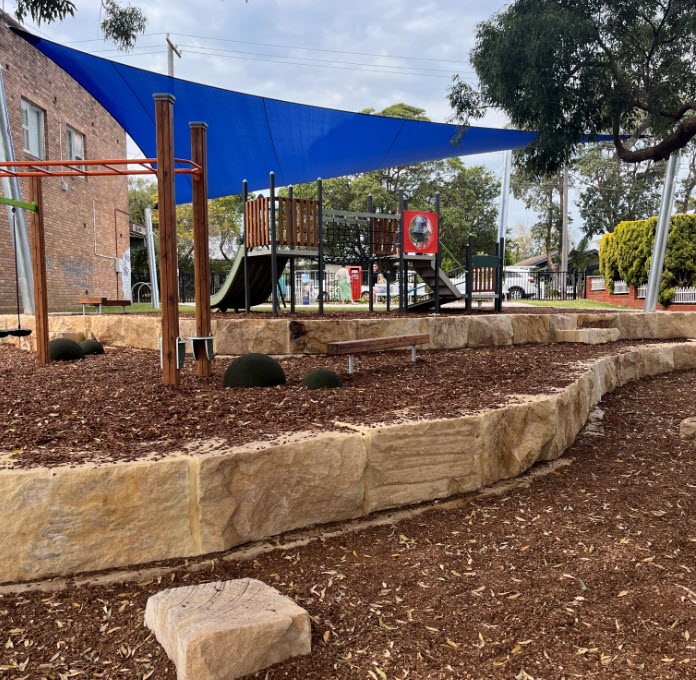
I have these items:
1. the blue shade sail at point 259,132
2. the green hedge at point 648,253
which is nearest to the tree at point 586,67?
the blue shade sail at point 259,132

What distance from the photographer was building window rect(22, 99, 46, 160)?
14016 millimetres

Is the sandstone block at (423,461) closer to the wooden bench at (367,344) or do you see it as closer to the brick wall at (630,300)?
the wooden bench at (367,344)

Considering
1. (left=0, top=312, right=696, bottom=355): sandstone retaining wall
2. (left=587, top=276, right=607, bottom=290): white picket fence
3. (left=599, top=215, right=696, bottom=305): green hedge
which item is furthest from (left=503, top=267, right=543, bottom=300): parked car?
(left=0, top=312, right=696, bottom=355): sandstone retaining wall

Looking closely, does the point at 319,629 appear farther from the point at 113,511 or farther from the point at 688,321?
the point at 688,321

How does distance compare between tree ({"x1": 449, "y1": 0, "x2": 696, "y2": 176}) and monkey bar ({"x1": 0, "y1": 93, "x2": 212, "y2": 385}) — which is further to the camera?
tree ({"x1": 449, "y1": 0, "x2": 696, "y2": 176})

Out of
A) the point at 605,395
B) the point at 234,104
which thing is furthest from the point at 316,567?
the point at 234,104

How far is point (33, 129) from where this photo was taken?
14398 mm

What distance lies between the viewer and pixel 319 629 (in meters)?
2.10

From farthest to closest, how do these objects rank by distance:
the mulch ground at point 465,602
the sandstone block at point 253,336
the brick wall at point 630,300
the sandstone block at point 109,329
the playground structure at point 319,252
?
the brick wall at point 630,300 → the playground structure at point 319,252 → the sandstone block at point 109,329 → the sandstone block at point 253,336 → the mulch ground at point 465,602

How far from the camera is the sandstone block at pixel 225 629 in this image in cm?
177

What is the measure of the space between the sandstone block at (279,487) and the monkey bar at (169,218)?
199cm

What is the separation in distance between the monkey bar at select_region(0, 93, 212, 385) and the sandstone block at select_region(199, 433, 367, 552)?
6.53 feet

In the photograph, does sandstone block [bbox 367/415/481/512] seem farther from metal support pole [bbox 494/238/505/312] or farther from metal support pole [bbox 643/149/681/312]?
metal support pole [bbox 643/149/681/312]

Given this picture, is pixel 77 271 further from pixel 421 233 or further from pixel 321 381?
pixel 321 381
